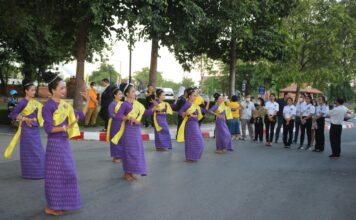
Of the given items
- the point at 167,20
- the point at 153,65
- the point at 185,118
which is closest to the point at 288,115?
the point at 185,118

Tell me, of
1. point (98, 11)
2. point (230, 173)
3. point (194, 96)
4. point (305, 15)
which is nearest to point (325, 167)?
point (230, 173)

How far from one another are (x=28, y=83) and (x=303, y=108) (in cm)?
894

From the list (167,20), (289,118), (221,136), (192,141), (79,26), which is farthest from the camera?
(79,26)

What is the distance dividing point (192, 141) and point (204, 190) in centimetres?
346

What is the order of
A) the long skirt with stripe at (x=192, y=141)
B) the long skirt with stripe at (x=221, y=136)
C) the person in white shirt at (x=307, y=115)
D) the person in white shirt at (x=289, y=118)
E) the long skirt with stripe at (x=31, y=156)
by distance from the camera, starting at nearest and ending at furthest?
the long skirt with stripe at (x=31, y=156), the long skirt with stripe at (x=192, y=141), the long skirt with stripe at (x=221, y=136), the person in white shirt at (x=307, y=115), the person in white shirt at (x=289, y=118)

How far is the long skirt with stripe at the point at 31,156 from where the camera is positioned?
27.4 ft

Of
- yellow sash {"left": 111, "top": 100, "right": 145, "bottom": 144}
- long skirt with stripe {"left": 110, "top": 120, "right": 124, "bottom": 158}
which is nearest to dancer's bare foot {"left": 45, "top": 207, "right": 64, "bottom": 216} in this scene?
yellow sash {"left": 111, "top": 100, "right": 145, "bottom": 144}

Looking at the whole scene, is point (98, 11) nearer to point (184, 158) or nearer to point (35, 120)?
point (184, 158)

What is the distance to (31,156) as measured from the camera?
8.39m

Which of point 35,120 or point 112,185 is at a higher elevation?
point 35,120

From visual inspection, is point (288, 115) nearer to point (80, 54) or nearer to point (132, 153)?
point (132, 153)

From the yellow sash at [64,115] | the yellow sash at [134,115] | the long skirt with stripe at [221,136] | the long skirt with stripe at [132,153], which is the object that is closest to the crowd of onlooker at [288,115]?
the long skirt with stripe at [221,136]

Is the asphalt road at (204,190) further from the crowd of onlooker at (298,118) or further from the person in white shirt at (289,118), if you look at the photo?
the person in white shirt at (289,118)

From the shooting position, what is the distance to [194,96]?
11.2m
